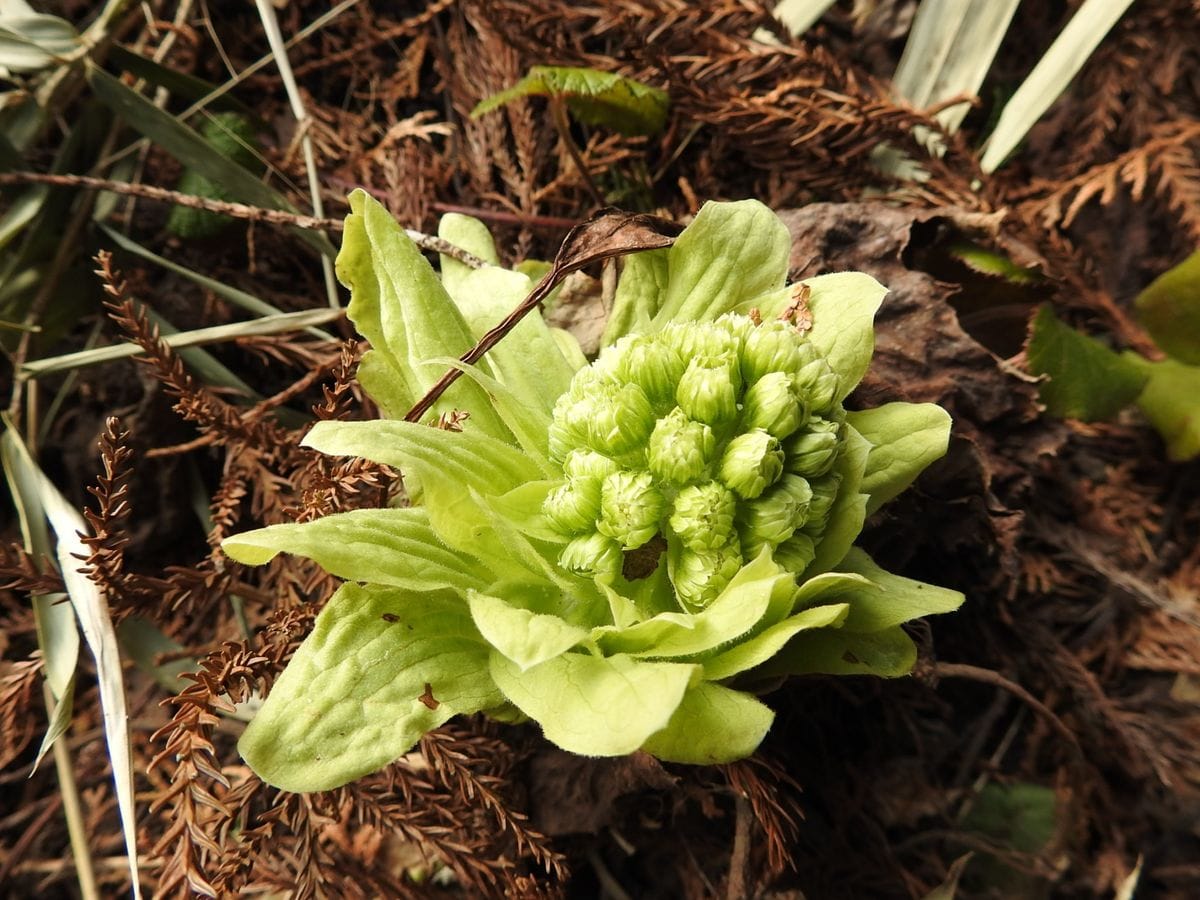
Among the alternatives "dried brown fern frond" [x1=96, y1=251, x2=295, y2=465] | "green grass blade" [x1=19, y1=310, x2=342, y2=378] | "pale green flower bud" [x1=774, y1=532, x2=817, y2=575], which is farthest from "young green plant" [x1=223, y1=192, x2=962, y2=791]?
"green grass blade" [x1=19, y1=310, x2=342, y2=378]

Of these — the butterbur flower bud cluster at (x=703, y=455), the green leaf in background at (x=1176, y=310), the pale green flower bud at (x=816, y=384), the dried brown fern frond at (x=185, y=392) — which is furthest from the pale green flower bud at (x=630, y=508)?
the green leaf in background at (x=1176, y=310)

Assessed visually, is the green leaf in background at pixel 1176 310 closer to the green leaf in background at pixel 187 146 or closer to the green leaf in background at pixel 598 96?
the green leaf in background at pixel 598 96

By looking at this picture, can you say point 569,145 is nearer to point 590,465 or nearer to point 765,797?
point 590,465

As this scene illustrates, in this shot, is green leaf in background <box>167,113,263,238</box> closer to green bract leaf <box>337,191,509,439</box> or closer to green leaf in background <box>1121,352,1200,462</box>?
green bract leaf <box>337,191,509,439</box>

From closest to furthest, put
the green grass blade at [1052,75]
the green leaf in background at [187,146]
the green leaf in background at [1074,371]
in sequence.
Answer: the green leaf in background at [1074,371] → the green leaf in background at [187,146] → the green grass blade at [1052,75]

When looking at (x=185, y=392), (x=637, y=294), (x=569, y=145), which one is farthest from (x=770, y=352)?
(x=185, y=392)

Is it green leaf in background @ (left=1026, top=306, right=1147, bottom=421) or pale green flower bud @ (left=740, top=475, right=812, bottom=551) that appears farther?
green leaf in background @ (left=1026, top=306, right=1147, bottom=421)
